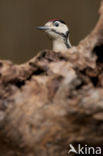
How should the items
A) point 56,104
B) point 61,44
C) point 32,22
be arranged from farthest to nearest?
point 32,22 → point 61,44 → point 56,104

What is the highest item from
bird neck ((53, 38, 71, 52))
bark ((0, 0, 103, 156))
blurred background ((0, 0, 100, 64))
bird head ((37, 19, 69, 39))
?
blurred background ((0, 0, 100, 64))

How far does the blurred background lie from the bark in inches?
53.7

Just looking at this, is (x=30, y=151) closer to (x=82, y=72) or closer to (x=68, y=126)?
(x=68, y=126)

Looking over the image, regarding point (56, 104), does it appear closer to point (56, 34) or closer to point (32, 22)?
point (56, 34)

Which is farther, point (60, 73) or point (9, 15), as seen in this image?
point (9, 15)

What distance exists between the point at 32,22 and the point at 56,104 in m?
1.57

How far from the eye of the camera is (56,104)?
1063mm

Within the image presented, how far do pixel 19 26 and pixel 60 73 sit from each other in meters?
1.54

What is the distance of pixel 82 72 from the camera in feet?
3.65

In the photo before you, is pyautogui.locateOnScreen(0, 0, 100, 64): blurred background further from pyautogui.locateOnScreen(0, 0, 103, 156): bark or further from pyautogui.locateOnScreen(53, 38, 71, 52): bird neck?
pyautogui.locateOnScreen(0, 0, 103, 156): bark

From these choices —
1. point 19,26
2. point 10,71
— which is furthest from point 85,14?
point 10,71

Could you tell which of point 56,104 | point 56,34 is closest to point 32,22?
point 56,34

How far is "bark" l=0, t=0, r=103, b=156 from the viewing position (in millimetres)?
1051

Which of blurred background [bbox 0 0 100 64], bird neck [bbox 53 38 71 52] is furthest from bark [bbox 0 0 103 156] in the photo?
blurred background [bbox 0 0 100 64]
